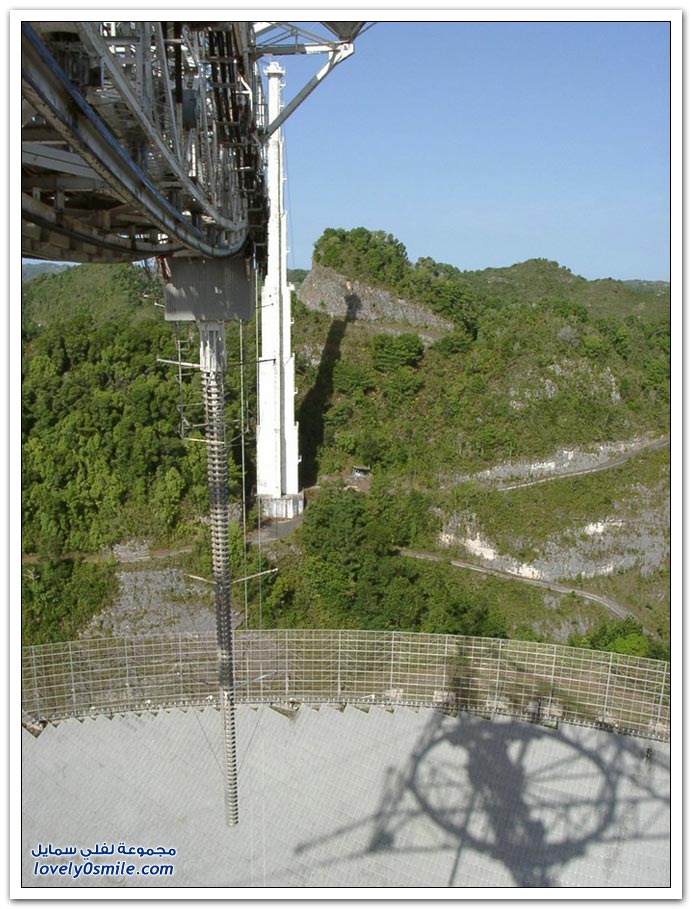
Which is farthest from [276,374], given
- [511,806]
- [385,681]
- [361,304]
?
[511,806]

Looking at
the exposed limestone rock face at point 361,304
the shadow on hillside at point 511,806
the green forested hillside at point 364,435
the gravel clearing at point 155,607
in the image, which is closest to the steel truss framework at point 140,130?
the green forested hillside at point 364,435

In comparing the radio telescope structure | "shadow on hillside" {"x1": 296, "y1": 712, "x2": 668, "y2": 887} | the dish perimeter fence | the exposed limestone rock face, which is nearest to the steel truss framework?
the radio telescope structure

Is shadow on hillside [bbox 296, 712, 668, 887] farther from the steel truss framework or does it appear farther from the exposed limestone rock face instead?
the exposed limestone rock face

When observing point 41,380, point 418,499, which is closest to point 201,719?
point 418,499

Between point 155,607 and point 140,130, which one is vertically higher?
point 140,130

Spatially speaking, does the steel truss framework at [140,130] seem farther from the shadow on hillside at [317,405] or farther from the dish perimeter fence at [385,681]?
the shadow on hillside at [317,405]

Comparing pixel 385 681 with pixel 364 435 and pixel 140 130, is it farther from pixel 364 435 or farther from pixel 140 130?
pixel 364 435
